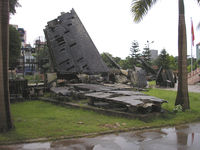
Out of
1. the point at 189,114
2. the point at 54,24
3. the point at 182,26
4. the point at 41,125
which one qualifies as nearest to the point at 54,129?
the point at 41,125

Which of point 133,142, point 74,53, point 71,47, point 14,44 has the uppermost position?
point 14,44

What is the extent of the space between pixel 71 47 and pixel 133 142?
1523 cm

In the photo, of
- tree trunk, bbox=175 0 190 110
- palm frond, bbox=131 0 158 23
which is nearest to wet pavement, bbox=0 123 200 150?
tree trunk, bbox=175 0 190 110

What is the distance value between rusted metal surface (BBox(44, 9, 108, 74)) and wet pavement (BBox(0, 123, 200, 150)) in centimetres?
1302

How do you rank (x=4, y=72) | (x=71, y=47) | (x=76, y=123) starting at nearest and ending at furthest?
1. (x=4, y=72)
2. (x=76, y=123)
3. (x=71, y=47)

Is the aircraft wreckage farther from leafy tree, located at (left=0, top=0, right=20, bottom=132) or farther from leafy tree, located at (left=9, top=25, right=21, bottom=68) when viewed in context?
leafy tree, located at (left=0, top=0, right=20, bottom=132)

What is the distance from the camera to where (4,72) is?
627cm

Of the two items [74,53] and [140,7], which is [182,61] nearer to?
[140,7]

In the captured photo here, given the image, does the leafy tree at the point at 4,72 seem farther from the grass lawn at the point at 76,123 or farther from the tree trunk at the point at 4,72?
the grass lawn at the point at 76,123

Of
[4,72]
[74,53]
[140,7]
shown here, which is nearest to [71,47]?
[74,53]

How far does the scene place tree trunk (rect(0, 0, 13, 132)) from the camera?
616 centimetres

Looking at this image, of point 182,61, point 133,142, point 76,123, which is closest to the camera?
point 133,142

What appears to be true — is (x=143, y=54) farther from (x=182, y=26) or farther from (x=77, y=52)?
(x=182, y=26)

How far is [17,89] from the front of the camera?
14.3 metres
